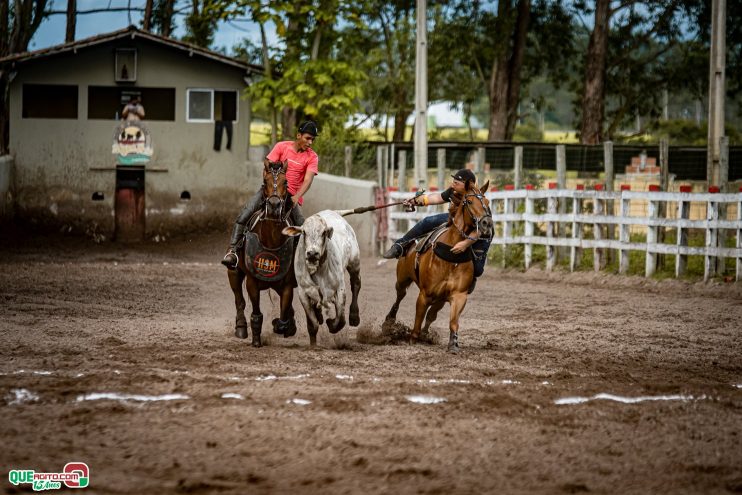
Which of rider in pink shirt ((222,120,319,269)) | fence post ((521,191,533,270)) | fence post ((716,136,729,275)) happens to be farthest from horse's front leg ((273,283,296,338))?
fence post ((521,191,533,270))

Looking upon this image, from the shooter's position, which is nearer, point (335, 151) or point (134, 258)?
point (134, 258)

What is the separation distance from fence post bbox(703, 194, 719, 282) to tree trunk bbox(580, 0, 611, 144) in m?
21.0

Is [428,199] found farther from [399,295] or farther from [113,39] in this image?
[113,39]

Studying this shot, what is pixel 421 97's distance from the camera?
83.6 ft

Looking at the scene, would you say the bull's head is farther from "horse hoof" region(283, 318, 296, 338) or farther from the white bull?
"horse hoof" region(283, 318, 296, 338)

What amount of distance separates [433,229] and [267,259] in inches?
72.3

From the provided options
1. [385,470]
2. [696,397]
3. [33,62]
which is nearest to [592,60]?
[33,62]

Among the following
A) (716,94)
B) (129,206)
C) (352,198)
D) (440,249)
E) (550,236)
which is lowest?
(550,236)

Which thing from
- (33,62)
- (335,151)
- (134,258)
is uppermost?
(33,62)

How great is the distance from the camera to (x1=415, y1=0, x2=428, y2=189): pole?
2481cm

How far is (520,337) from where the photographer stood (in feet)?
43.9

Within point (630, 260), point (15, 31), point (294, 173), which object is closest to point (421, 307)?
point (294, 173)

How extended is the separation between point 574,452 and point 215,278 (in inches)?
569

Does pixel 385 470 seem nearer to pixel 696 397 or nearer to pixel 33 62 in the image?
pixel 696 397
